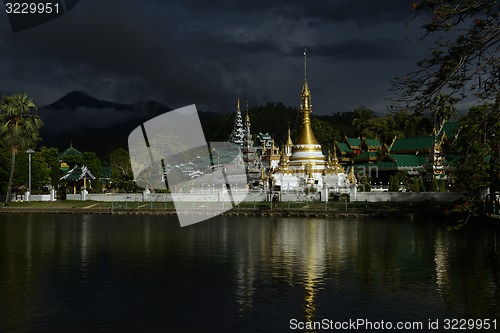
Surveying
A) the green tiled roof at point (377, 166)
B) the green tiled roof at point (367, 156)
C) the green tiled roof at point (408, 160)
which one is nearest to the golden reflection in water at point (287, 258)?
the green tiled roof at point (377, 166)

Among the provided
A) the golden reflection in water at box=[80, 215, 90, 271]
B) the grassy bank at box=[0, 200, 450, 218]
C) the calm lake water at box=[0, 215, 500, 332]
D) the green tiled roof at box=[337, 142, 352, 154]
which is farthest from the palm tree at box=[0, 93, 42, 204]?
the green tiled roof at box=[337, 142, 352, 154]

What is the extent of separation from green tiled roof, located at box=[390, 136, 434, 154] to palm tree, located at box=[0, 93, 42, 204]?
4495cm

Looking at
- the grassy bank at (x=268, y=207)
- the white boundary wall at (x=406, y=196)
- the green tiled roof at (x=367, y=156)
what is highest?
the green tiled roof at (x=367, y=156)

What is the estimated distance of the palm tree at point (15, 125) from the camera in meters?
71.7

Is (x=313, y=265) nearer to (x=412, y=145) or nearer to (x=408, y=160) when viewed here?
(x=408, y=160)

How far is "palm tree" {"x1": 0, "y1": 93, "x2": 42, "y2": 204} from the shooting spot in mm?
71688

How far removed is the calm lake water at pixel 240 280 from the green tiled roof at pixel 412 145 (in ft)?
157

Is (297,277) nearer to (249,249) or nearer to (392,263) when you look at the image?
(392,263)

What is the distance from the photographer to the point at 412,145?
290ft

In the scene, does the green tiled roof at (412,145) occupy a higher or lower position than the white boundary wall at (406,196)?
higher

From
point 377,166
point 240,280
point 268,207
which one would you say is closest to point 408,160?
point 377,166

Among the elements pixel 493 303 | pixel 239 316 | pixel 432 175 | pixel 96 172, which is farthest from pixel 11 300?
pixel 96 172

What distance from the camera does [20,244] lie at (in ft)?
115

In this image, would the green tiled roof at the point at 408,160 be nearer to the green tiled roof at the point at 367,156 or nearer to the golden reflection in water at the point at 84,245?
the green tiled roof at the point at 367,156
